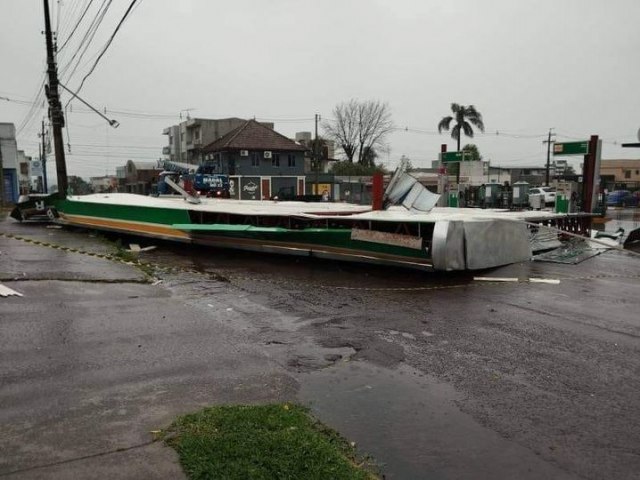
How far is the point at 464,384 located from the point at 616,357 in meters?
1.81

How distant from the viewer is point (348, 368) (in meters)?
4.94

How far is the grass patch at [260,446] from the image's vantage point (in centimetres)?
297

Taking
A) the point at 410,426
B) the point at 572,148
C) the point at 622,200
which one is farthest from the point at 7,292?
the point at 622,200

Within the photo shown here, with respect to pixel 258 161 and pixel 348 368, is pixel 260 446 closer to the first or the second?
pixel 348 368

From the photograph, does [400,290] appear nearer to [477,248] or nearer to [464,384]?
[477,248]

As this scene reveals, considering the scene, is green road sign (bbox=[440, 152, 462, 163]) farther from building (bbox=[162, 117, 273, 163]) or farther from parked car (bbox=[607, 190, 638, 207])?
building (bbox=[162, 117, 273, 163])

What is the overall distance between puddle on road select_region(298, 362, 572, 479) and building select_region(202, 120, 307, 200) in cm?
4551

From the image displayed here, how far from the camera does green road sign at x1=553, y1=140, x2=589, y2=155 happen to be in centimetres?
1779

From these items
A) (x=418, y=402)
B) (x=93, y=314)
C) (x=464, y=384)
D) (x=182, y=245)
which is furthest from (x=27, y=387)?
(x=182, y=245)

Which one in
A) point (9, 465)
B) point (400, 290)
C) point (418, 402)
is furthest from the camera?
point (400, 290)

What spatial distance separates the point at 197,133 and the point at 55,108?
53572mm

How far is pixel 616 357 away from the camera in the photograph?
5301 millimetres

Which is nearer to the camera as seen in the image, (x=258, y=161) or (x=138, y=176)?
(x=258, y=161)

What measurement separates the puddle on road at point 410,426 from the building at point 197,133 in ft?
206
